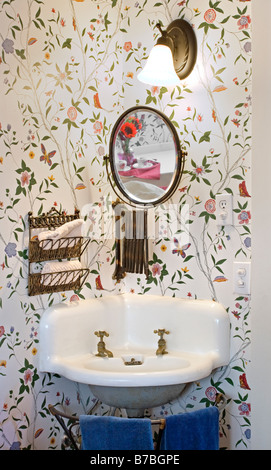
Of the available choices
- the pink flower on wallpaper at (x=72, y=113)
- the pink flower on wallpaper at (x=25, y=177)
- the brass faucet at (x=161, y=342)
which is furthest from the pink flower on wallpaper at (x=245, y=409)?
the pink flower on wallpaper at (x=72, y=113)

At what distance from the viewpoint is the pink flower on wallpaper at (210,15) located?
210 centimetres

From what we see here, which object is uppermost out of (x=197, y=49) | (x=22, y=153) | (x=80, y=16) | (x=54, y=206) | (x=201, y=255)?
(x=80, y=16)

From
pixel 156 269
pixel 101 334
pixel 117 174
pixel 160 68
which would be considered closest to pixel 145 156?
pixel 117 174

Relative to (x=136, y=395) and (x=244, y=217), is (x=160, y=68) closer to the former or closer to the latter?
(x=244, y=217)

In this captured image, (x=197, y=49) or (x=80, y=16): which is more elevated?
(x=80, y=16)

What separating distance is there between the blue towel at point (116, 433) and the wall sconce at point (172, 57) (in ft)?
4.28

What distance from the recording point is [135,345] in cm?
233

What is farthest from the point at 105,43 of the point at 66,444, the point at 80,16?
the point at 66,444

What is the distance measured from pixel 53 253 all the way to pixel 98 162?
1.65 ft

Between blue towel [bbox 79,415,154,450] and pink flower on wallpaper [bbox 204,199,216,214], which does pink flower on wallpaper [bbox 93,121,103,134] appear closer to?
pink flower on wallpaper [bbox 204,199,216,214]

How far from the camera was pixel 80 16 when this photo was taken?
2242 millimetres
